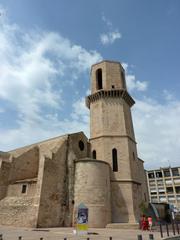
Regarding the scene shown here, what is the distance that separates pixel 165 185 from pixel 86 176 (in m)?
56.0

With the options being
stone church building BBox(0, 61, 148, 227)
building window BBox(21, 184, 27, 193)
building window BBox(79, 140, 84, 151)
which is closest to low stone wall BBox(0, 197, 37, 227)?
stone church building BBox(0, 61, 148, 227)

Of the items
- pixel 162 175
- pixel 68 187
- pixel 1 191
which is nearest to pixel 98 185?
pixel 68 187

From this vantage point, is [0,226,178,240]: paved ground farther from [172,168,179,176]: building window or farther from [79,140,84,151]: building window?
[172,168,179,176]: building window

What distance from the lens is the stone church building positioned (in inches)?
688

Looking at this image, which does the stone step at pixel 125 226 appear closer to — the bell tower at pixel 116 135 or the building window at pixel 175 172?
the bell tower at pixel 116 135

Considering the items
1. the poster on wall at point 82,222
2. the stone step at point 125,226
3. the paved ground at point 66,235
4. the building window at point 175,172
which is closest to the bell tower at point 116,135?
the stone step at point 125,226

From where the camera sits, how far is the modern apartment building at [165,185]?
6285 centimetres

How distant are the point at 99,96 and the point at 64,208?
1315 centimetres

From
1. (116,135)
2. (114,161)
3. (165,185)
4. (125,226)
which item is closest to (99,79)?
(116,135)

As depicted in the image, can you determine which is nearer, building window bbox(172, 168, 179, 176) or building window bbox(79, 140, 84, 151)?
building window bbox(79, 140, 84, 151)

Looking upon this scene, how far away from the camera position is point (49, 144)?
23844 millimetres

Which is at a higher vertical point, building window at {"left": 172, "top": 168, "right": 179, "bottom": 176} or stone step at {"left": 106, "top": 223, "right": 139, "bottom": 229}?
building window at {"left": 172, "top": 168, "right": 179, "bottom": 176}

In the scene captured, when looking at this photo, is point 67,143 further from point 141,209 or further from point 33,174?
point 141,209

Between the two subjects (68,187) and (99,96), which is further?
(99,96)
